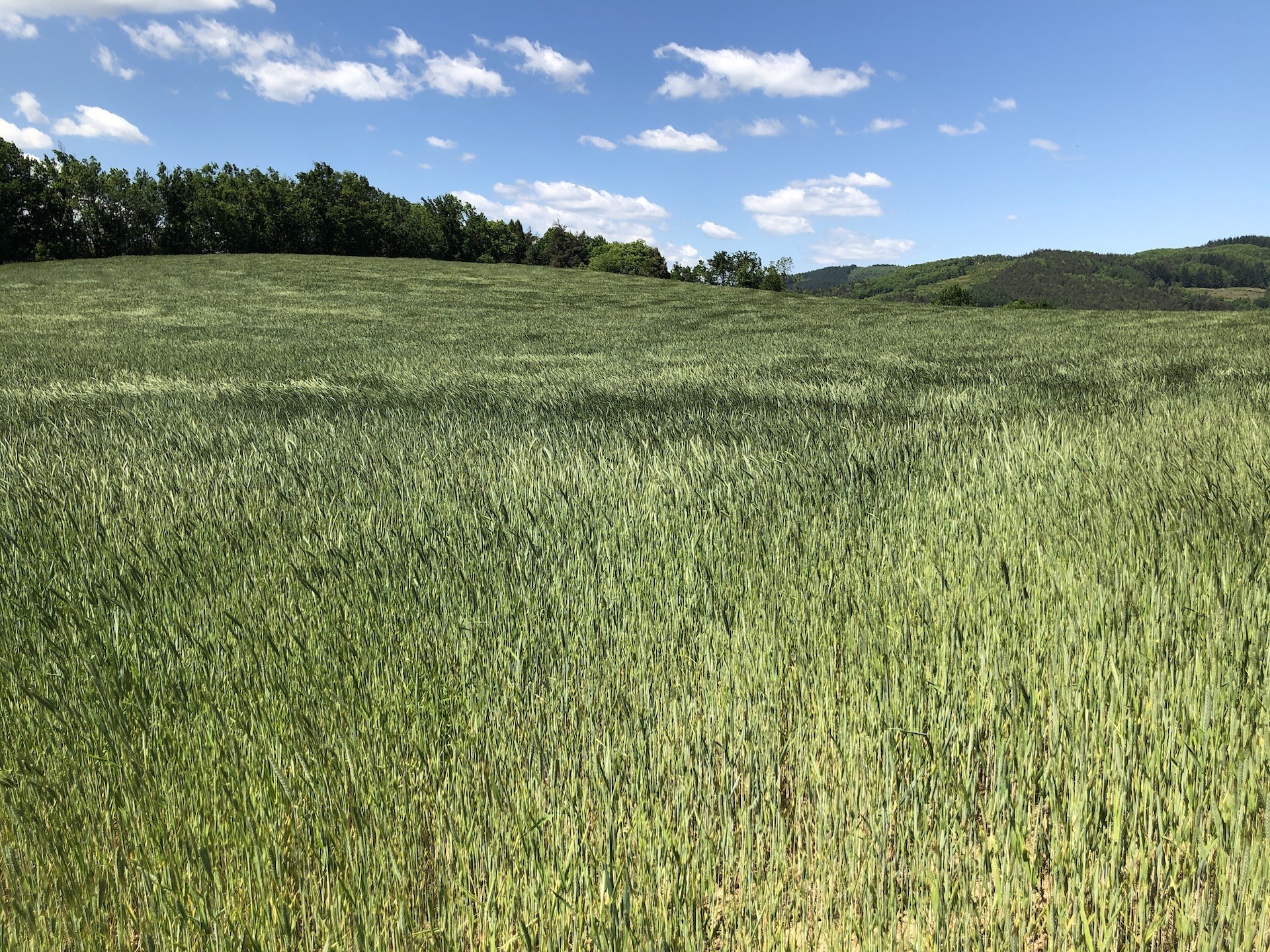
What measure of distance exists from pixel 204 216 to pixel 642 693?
7117cm

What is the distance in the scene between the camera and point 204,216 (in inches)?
2315

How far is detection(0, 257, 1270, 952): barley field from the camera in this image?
1.35m

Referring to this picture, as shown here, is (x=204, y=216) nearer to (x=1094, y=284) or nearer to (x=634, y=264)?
(x=634, y=264)

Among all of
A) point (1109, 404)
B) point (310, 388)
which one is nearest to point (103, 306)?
point (310, 388)

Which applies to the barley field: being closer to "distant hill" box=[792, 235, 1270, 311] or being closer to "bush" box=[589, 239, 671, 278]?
"bush" box=[589, 239, 671, 278]

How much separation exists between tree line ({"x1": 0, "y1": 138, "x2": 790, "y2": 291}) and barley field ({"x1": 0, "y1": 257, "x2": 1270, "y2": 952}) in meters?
64.1

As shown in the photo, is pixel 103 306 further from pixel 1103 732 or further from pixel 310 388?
pixel 1103 732

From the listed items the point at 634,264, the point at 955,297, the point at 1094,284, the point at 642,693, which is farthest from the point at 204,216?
the point at 1094,284

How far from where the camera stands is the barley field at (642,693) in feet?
4.42


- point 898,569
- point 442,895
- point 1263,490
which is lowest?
point 442,895

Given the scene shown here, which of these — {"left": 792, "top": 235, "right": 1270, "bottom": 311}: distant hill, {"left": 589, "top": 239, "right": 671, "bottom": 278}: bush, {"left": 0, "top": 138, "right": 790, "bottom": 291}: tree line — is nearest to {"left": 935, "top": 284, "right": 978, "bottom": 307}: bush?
{"left": 0, "top": 138, "right": 790, "bottom": 291}: tree line

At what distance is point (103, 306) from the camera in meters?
23.0

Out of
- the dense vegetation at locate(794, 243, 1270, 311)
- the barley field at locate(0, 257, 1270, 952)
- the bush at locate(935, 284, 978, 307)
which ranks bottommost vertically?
the barley field at locate(0, 257, 1270, 952)

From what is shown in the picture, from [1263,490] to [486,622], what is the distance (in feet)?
11.7
